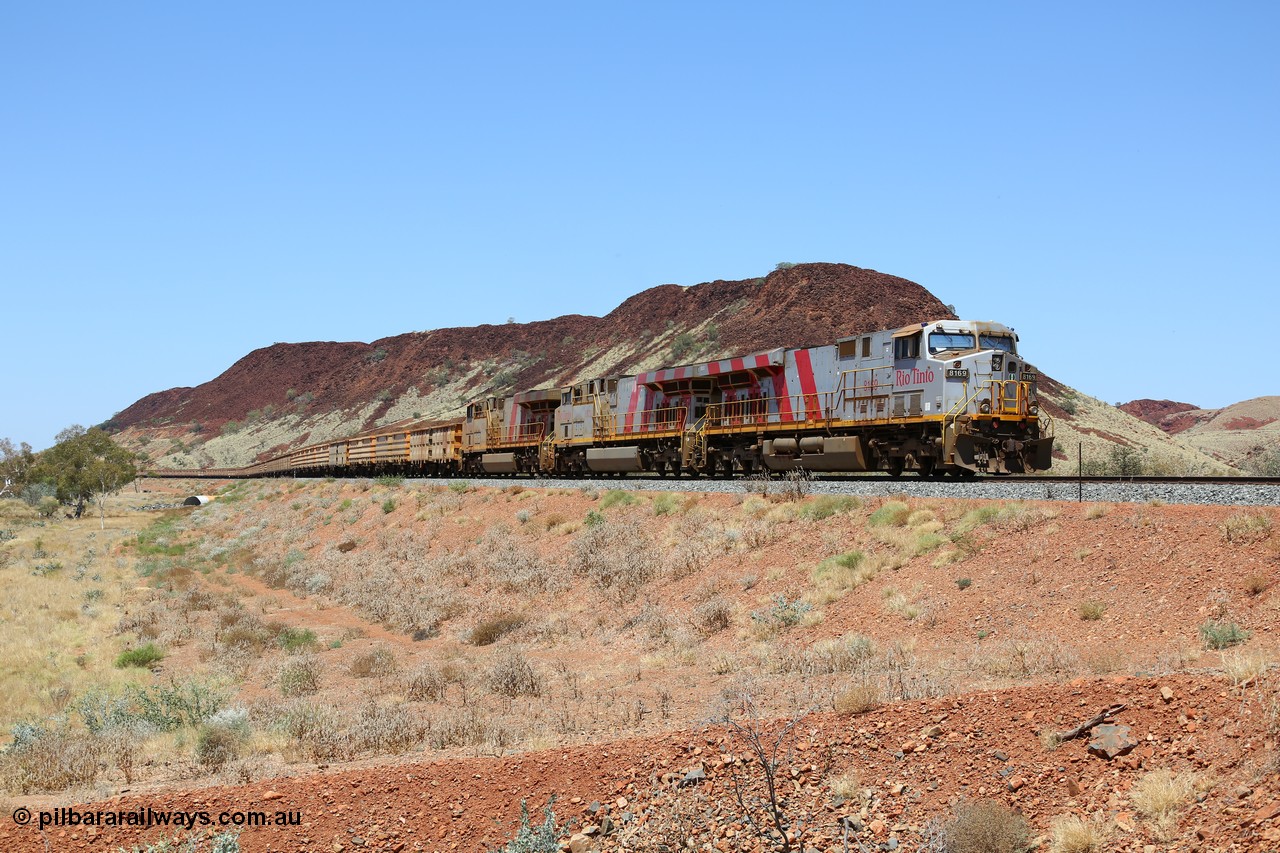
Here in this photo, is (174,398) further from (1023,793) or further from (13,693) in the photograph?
(1023,793)

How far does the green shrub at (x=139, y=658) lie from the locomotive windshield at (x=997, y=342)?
61.9 ft

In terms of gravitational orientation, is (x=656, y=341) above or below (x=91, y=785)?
above

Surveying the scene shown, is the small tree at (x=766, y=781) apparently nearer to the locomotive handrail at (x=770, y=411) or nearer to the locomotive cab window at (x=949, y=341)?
the locomotive cab window at (x=949, y=341)

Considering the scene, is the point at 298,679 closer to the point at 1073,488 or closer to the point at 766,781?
the point at 766,781

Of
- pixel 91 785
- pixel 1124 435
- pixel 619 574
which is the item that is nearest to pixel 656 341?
pixel 1124 435

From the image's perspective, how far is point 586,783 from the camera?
8562 mm

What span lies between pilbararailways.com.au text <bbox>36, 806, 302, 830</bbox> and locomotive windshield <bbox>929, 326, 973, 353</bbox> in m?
16.5

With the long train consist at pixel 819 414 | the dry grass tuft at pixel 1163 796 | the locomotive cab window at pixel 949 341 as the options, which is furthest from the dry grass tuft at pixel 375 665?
the locomotive cab window at pixel 949 341

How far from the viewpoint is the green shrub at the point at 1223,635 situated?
9766mm

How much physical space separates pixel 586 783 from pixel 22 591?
26940 millimetres

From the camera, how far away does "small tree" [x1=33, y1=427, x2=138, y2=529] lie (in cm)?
6619

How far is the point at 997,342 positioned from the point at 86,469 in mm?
66151

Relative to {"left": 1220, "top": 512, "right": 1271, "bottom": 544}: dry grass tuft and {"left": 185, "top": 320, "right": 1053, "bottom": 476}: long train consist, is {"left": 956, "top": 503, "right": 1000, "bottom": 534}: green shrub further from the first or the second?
{"left": 185, "top": 320, "right": 1053, "bottom": 476}: long train consist

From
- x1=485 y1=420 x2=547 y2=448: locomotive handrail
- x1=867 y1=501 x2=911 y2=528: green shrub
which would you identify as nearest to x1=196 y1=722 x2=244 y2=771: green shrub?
x1=867 y1=501 x2=911 y2=528: green shrub
